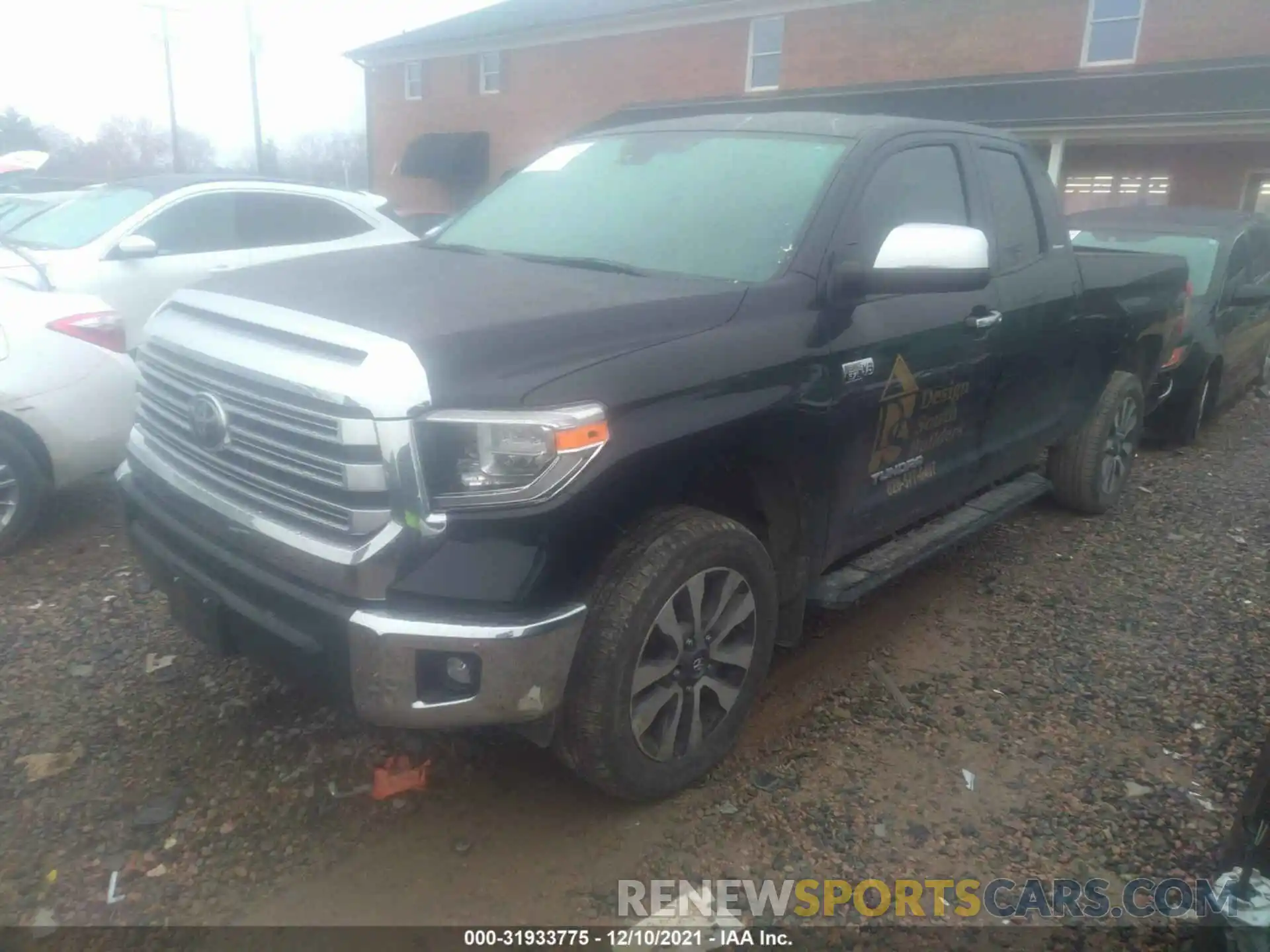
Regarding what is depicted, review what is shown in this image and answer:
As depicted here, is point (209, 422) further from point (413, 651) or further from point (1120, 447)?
point (1120, 447)

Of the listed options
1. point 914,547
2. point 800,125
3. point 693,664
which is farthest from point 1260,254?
point 693,664

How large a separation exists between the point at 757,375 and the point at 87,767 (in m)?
2.38

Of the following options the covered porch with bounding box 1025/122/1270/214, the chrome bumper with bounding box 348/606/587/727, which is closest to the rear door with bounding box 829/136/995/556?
the chrome bumper with bounding box 348/606/587/727

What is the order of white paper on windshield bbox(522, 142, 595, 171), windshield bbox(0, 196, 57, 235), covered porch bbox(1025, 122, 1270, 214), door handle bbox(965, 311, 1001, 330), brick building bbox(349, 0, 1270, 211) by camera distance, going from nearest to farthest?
door handle bbox(965, 311, 1001, 330) → white paper on windshield bbox(522, 142, 595, 171) → windshield bbox(0, 196, 57, 235) → covered porch bbox(1025, 122, 1270, 214) → brick building bbox(349, 0, 1270, 211)

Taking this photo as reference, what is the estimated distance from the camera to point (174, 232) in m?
6.61

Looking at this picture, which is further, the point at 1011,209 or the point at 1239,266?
the point at 1239,266

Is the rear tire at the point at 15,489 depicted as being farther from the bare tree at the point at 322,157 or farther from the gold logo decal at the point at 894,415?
the bare tree at the point at 322,157

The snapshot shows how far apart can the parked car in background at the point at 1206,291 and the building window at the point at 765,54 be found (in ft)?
51.8

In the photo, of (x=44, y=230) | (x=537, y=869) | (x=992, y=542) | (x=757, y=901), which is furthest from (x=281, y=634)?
(x=44, y=230)

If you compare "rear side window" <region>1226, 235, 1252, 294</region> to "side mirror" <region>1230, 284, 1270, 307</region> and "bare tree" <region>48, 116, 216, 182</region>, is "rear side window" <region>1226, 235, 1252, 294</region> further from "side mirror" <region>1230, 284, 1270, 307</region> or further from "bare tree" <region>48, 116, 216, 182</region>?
"bare tree" <region>48, 116, 216, 182</region>

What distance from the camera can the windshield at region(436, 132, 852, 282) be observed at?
3180 mm

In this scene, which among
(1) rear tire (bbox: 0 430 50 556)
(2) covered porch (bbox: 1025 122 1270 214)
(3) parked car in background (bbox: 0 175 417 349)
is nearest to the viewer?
(1) rear tire (bbox: 0 430 50 556)

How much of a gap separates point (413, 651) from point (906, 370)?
198cm

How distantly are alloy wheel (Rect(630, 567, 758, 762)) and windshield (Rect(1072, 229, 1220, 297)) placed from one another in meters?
5.58
